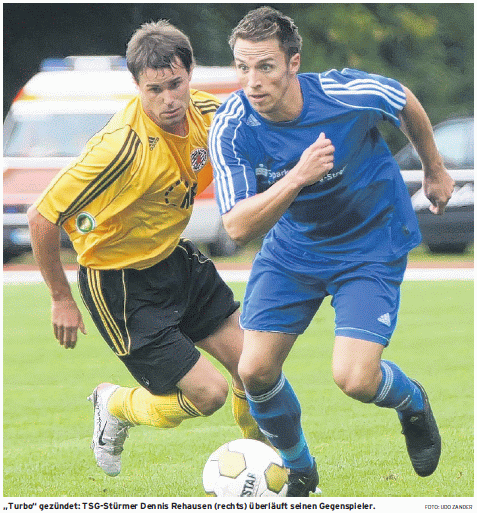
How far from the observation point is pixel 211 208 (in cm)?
1570

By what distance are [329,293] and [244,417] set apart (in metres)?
1.02

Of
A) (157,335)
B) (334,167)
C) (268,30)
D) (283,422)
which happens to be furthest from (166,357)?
(268,30)

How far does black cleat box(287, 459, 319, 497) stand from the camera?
5.07m

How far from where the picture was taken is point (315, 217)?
15.9ft

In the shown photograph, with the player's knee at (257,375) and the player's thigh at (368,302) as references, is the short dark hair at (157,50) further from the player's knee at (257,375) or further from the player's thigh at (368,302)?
the player's knee at (257,375)

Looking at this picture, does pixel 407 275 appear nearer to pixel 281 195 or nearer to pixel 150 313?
pixel 150 313

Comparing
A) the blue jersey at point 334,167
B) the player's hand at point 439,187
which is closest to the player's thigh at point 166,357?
the blue jersey at point 334,167

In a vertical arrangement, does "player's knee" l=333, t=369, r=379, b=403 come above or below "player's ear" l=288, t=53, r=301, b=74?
below

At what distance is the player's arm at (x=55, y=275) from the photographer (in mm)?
5008

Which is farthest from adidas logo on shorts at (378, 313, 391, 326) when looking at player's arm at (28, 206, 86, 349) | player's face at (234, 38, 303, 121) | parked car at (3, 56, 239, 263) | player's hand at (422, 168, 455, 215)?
parked car at (3, 56, 239, 263)

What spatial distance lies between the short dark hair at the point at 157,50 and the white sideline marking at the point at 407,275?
8574 mm

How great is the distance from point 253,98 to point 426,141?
1042mm

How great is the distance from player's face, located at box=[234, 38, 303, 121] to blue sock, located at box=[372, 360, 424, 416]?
1337 mm

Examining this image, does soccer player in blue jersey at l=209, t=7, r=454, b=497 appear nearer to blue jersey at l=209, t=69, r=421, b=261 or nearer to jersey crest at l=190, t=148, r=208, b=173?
blue jersey at l=209, t=69, r=421, b=261
